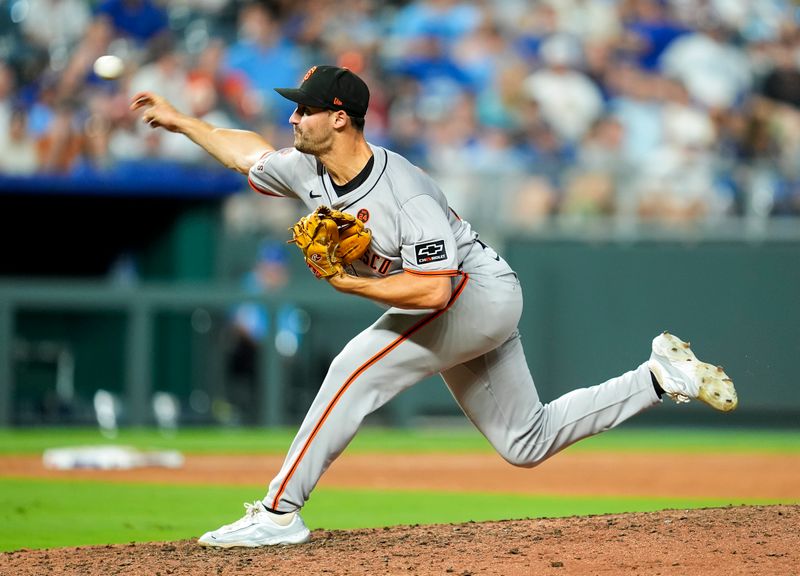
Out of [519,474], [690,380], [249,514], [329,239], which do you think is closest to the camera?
[329,239]

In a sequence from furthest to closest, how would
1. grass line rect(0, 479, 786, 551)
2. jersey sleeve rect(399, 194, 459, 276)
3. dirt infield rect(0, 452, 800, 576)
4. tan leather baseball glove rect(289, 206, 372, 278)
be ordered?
1. grass line rect(0, 479, 786, 551)
2. jersey sleeve rect(399, 194, 459, 276)
3. tan leather baseball glove rect(289, 206, 372, 278)
4. dirt infield rect(0, 452, 800, 576)

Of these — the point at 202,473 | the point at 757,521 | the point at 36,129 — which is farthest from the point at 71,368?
the point at 757,521

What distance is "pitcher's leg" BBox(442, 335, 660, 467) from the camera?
4984mm

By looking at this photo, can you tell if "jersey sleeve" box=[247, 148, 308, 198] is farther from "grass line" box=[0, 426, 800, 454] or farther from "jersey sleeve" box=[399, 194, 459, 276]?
"grass line" box=[0, 426, 800, 454]

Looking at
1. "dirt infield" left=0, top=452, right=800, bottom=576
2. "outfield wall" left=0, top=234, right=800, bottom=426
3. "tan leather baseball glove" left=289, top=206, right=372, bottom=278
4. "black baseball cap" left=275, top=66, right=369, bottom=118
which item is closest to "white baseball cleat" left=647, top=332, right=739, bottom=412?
"dirt infield" left=0, top=452, right=800, bottom=576

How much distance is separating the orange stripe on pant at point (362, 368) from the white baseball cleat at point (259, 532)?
6cm

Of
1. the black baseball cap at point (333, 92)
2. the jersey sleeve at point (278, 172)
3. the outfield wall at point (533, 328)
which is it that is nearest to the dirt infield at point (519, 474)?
the outfield wall at point (533, 328)

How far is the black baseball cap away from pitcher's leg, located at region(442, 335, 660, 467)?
1131 millimetres

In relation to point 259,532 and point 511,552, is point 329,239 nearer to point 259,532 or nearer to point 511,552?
point 259,532

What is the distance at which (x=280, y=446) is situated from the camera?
1080cm

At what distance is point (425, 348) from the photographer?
4.75 meters

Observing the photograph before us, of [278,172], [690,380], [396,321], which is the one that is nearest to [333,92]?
[278,172]

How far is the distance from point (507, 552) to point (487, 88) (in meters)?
10.4

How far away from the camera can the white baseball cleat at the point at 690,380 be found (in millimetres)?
4891
